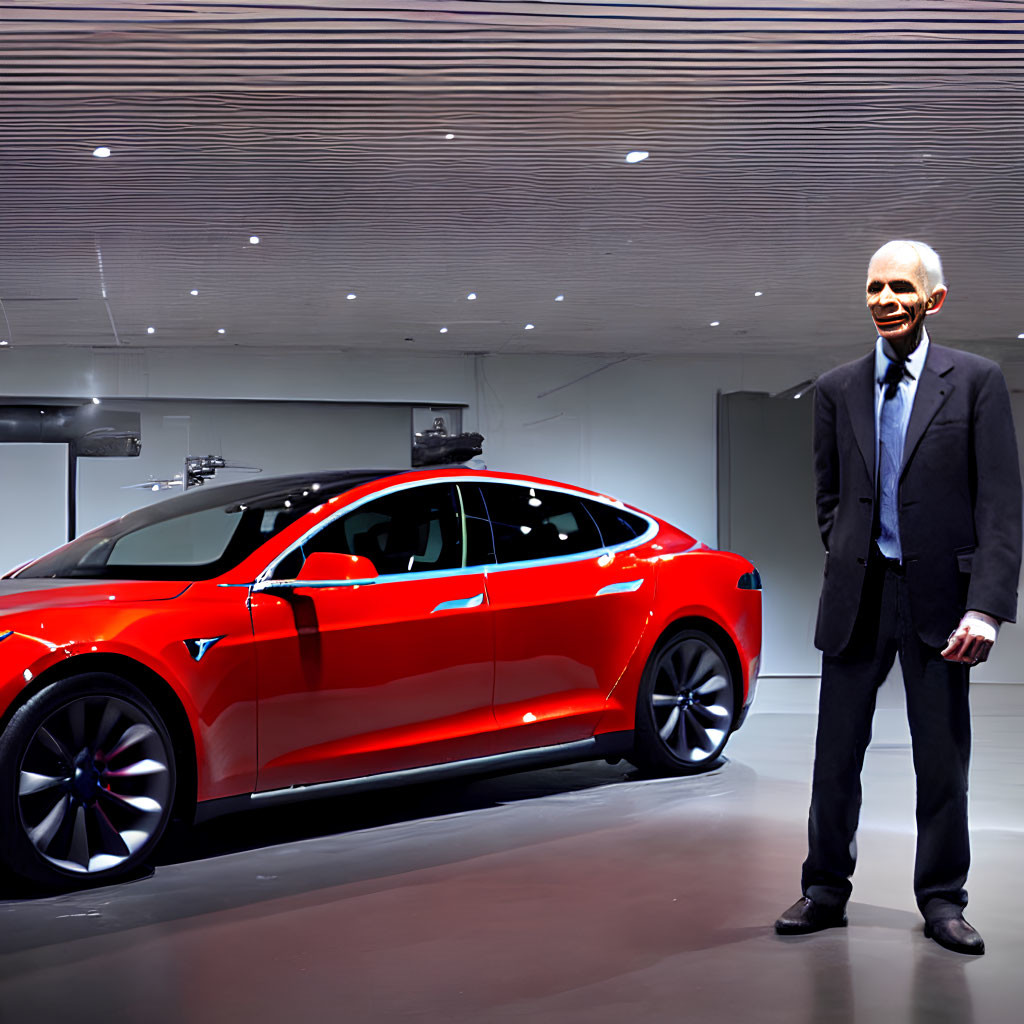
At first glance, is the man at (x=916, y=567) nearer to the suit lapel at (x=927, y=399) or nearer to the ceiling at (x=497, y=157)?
the suit lapel at (x=927, y=399)

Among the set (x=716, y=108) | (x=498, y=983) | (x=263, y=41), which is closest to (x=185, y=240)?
(x=263, y=41)

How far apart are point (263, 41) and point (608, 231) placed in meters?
3.00

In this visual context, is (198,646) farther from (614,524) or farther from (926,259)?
(926,259)

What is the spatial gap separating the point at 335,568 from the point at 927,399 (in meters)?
1.82

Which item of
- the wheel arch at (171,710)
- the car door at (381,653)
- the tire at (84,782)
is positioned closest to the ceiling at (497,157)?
the car door at (381,653)

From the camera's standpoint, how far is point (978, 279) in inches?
347

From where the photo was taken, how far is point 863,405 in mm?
3232

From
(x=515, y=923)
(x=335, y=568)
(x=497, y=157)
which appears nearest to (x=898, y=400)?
(x=515, y=923)

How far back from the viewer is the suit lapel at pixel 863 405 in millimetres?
3199

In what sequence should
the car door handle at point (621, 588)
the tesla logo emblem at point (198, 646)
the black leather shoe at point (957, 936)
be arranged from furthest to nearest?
the car door handle at point (621, 588), the tesla logo emblem at point (198, 646), the black leather shoe at point (957, 936)

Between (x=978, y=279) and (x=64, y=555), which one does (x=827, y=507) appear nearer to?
(x=64, y=555)

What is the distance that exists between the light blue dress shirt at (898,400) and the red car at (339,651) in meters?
1.61

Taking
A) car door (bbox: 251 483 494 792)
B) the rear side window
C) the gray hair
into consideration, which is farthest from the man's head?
the rear side window

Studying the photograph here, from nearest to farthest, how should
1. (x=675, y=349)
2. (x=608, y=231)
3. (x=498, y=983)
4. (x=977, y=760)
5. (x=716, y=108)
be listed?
(x=498, y=983) → (x=716, y=108) → (x=977, y=760) → (x=608, y=231) → (x=675, y=349)
